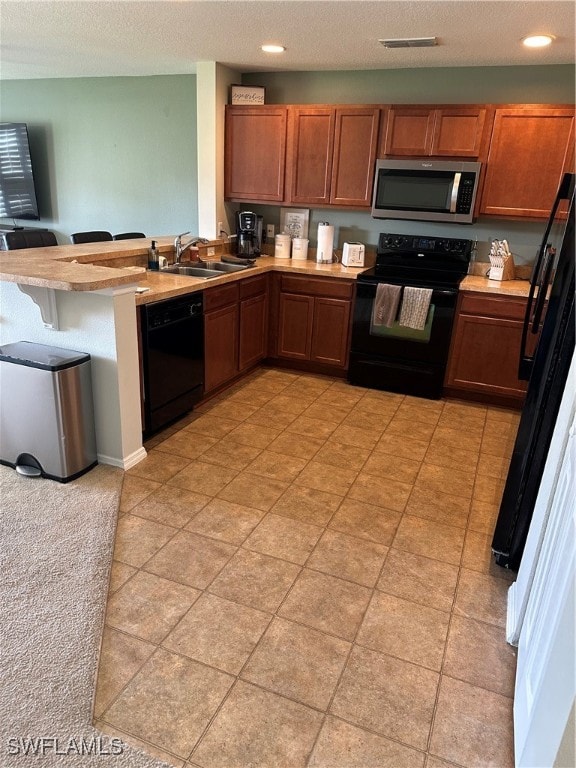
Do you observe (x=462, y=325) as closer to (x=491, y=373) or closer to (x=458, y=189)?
(x=491, y=373)

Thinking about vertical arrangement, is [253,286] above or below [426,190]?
below

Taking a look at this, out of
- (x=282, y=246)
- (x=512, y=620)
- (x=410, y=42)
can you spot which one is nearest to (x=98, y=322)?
(x=512, y=620)

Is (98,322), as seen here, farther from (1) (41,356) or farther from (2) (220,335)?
(2) (220,335)

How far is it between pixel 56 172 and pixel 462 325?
15.0 feet

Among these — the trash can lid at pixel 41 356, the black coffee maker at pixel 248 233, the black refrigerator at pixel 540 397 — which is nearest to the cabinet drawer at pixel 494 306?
the black refrigerator at pixel 540 397

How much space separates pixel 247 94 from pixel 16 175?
9.76ft

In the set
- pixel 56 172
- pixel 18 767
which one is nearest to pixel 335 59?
pixel 56 172

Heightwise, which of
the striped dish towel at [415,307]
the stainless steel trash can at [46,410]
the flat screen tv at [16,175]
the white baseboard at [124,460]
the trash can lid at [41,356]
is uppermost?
the flat screen tv at [16,175]

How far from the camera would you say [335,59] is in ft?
12.4

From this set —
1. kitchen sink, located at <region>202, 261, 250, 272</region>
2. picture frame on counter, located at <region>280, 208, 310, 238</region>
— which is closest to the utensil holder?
picture frame on counter, located at <region>280, 208, 310, 238</region>

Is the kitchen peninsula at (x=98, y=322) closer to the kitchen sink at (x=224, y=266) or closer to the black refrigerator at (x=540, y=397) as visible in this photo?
the kitchen sink at (x=224, y=266)

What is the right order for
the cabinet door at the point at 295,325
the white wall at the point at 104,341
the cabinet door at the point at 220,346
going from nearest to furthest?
1. the white wall at the point at 104,341
2. the cabinet door at the point at 220,346
3. the cabinet door at the point at 295,325

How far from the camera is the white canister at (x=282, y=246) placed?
4.59 m

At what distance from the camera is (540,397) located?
1993 millimetres
